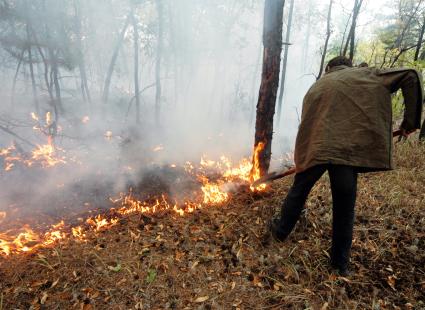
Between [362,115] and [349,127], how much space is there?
6.7 inches

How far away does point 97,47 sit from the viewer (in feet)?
71.7

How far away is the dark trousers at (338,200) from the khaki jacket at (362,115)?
0.45 feet

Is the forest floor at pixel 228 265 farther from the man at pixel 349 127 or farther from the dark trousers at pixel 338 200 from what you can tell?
the man at pixel 349 127

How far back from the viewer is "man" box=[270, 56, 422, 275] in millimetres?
2779

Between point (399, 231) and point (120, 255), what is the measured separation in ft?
12.9

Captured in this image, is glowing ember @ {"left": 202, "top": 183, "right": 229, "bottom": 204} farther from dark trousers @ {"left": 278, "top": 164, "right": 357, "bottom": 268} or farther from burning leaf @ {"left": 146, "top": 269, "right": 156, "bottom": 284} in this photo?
burning leaf @ {"left": 146, "top": 269, "right": 156, "bottom": 284}

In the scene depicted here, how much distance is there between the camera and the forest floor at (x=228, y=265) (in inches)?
115

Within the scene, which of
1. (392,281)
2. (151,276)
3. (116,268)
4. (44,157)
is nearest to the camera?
(392,281)

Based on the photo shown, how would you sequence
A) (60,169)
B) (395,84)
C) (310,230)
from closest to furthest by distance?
(395,84), (310,230), (60,169)

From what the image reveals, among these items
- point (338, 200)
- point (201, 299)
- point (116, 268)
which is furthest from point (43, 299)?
point (338, 200)

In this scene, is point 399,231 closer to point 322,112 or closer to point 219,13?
point 322,112

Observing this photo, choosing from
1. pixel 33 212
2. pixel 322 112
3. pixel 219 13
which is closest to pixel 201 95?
pixel 219 13

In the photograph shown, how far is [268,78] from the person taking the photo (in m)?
5.02

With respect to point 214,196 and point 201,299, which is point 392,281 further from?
point 214,196
